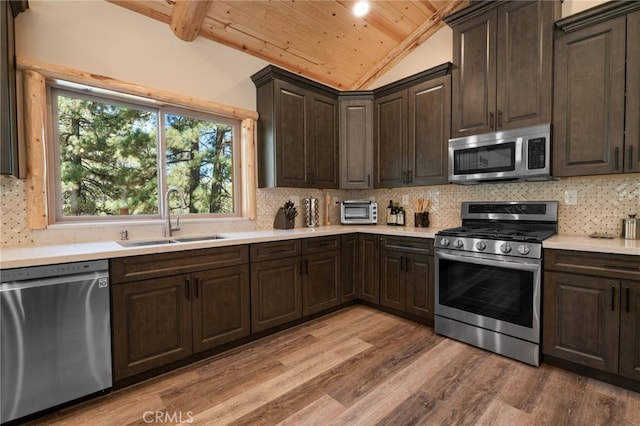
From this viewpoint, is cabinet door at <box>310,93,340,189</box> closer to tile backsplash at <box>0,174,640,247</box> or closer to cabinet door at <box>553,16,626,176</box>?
tile backsplash at <box>0,174,640,247</box>

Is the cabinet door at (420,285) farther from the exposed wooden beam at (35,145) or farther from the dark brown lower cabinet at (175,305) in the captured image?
the exposed wooden beam at (35,145)

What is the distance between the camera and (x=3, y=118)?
5.56 ft

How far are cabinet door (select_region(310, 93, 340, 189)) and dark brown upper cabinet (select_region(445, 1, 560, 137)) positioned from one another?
1.33m

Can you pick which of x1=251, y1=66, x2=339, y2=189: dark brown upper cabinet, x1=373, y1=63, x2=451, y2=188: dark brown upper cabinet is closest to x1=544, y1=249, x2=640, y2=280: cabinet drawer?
x1=373, y1=63, x2=451, y2=188: dark brown upper cabinet

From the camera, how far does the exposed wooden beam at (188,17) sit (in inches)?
95.7

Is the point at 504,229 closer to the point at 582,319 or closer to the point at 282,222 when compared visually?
the point at 582,319

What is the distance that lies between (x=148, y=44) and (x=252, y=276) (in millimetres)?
2197

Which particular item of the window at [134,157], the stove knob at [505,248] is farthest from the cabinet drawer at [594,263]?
the window at [134,157]

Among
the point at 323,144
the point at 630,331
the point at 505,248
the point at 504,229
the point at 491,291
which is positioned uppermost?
the point at 323,144

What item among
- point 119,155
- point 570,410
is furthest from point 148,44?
point 570,410

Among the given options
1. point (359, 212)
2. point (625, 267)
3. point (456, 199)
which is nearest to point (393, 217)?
point (359, 212)

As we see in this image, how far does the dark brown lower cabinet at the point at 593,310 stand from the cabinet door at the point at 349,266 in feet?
5.80

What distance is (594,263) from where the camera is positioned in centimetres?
196

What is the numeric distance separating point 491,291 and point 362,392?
133cm
